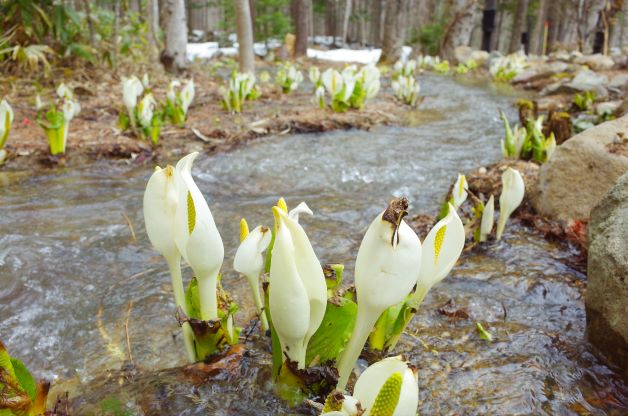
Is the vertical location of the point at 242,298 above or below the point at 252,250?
below

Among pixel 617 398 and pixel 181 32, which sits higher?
pixel 181 32

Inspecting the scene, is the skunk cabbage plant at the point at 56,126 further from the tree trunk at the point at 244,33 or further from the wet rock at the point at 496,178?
the tree trunk at the point at 244,33

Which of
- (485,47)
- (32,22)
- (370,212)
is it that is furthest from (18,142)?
(485,47)

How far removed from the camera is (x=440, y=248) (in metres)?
1.26

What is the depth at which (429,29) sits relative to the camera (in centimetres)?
2242

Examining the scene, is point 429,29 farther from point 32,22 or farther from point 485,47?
point 32,22

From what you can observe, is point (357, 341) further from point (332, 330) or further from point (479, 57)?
point (479, 57)

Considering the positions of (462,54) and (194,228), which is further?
(462,54)

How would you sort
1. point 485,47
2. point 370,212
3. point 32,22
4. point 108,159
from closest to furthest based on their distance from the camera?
point 370,212
point 108,159
point 32,22
point 485,47

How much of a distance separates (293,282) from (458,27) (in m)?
17.6

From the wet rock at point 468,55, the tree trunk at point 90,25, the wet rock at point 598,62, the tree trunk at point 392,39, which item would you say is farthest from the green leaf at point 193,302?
the wet rock at point 468,55

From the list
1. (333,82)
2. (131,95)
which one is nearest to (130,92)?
(131,95)

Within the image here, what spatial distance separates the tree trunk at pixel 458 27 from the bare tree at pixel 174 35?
11086 mm

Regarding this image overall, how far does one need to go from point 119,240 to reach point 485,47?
19.0m
